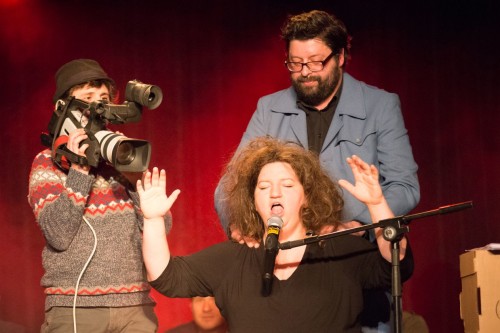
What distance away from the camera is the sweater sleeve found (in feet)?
10.2

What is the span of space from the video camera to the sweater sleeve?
0.08m

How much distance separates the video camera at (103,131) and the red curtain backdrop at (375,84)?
2093 mm

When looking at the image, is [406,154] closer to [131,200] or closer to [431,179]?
[131,200]

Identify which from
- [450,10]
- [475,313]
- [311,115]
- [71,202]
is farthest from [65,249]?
[450,10]

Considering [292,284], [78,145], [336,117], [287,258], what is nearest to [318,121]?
[336,117]

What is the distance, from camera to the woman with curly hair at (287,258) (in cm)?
282

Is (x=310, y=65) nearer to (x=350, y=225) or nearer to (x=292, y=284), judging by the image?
(x=350, y=225)

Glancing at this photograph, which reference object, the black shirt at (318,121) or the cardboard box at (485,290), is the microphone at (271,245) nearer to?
the black shirt at (318,121)

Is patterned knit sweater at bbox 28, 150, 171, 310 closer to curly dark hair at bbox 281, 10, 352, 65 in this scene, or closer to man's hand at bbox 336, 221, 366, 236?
man's hand at bbox 336, 221, 366, 236

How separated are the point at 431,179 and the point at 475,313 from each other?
1894mm

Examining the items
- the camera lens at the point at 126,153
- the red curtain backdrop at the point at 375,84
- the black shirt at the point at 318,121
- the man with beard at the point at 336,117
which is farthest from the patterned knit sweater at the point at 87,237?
the red curtain backdrop at the point at 375,84

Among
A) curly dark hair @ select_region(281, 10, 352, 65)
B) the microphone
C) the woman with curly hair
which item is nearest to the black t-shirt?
the woman with curly hair

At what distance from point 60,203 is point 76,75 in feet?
1.90

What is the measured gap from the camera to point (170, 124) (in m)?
5.47
